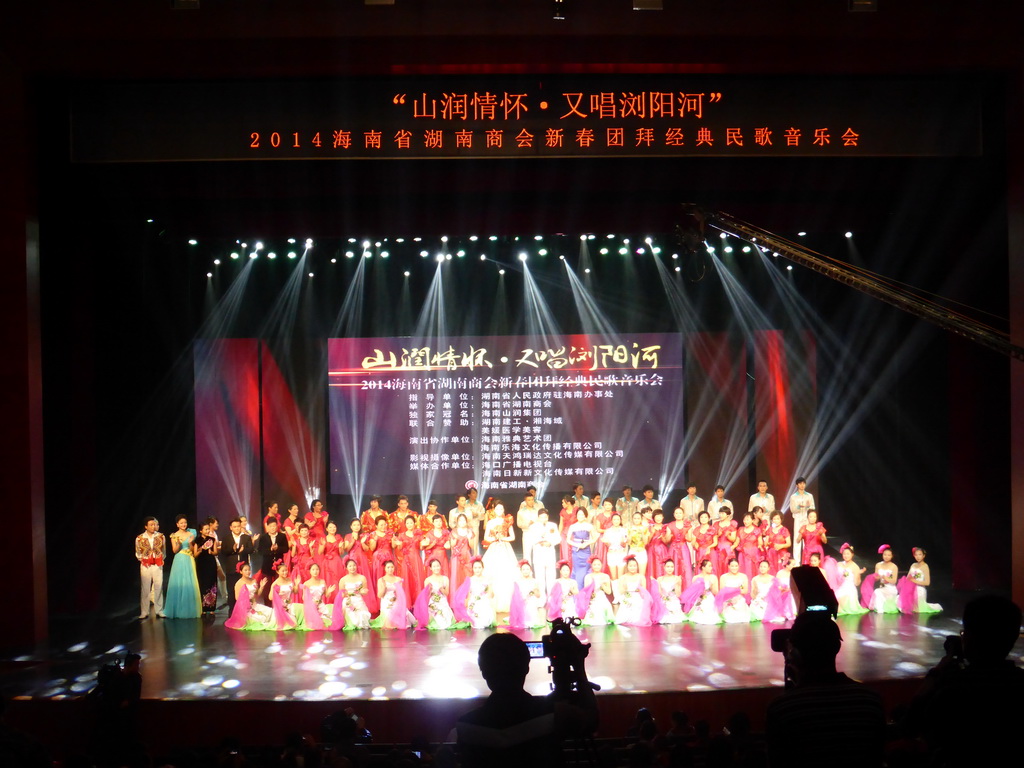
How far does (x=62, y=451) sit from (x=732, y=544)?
5.83m

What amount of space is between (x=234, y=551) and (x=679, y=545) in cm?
392

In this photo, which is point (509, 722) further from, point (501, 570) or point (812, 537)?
point (812, 537)

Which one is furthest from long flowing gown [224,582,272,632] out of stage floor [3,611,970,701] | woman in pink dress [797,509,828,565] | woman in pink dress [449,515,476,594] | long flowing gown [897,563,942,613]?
long flowing gown [897,563,942,613]

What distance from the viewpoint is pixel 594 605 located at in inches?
288

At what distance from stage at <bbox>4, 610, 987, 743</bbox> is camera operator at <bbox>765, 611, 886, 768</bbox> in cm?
322

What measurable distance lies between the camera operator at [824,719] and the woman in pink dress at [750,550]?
6.13 m

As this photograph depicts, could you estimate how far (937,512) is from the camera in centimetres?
970

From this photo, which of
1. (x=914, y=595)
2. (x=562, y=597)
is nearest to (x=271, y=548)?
(x=562, y=597)

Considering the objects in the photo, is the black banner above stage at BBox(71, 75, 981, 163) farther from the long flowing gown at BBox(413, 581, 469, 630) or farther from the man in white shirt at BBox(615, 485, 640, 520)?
the man in white shirt at BBox(615, 485, 640, 520)

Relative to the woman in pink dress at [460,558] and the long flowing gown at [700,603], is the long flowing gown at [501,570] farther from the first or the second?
the long flowing gown at [700,603]

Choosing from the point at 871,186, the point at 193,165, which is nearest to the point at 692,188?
the point at 871,186

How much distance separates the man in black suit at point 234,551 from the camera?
7.95 metres

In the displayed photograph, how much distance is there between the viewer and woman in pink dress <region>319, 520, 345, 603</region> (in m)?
7.62

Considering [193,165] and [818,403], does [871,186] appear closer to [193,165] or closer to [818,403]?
[818,403]
